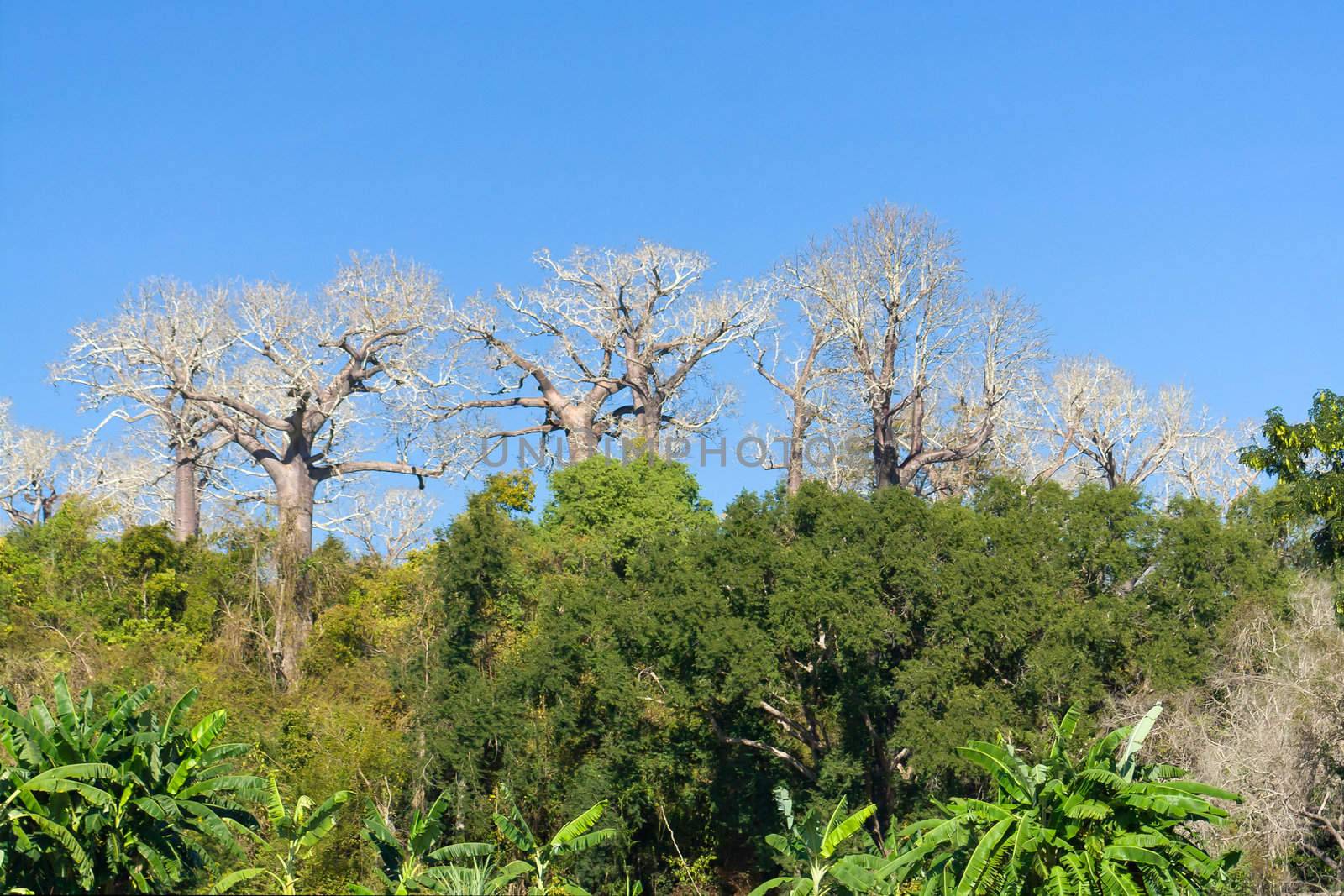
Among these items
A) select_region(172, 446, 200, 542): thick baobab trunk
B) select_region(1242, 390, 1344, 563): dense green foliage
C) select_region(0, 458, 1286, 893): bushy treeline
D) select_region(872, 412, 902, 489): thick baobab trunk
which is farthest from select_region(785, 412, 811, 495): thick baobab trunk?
select_region(1242, 390, 1344, 563): dense green foliage

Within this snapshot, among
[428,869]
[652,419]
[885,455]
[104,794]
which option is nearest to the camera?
[104,794]

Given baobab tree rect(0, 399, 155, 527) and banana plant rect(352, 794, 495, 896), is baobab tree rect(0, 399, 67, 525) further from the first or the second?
banana plant rect(352, 794, 495, 896)

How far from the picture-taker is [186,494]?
161ft

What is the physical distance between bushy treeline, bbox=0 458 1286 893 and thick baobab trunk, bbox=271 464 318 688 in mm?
455

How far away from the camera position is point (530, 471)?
48531 mm

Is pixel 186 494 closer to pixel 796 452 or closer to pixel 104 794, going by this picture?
pixel 796 452

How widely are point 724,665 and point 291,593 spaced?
46.1 ft

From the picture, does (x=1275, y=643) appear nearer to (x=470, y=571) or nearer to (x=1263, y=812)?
(x=1263, y=812)

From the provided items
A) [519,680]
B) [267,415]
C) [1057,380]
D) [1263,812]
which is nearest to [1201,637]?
[1263,812]

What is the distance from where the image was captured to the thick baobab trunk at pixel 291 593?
3997cm

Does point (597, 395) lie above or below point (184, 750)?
above

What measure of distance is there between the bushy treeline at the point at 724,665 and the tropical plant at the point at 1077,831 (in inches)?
254

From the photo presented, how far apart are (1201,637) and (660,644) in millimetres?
10753

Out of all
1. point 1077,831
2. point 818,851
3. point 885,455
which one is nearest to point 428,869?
point 818,851
